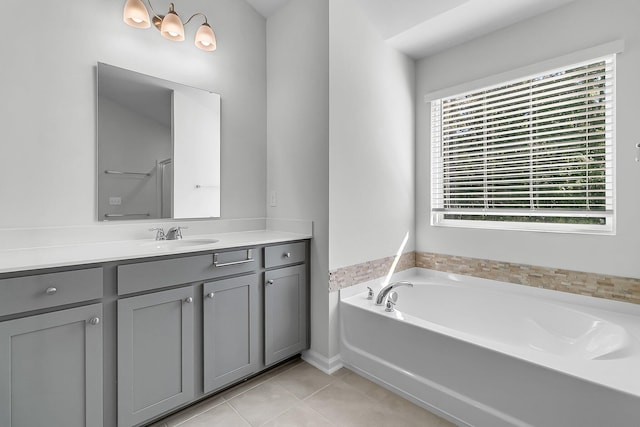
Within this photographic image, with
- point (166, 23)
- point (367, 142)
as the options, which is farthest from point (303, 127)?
point (166, 23)

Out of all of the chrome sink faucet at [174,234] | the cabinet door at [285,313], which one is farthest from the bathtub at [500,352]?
the chrome sink faucet at [174,234]

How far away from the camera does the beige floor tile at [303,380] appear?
1972 millimetres

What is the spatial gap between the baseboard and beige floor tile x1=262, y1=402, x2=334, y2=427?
0.41m

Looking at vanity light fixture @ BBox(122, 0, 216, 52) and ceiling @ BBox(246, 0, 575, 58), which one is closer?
vanity light fixture @ BBox(122, 0, 216, 52)

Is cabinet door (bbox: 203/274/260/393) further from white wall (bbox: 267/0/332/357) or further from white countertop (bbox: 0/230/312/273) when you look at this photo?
white wall (bbox: 267/0/332/357)

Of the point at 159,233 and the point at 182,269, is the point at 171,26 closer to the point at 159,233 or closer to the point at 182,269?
the point at 159,233

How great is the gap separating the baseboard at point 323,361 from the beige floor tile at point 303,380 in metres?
0.03

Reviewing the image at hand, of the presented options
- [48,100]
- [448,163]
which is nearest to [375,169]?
[448,163]

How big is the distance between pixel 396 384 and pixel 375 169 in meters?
1.53

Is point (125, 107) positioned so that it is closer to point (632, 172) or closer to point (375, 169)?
point (375, 169)

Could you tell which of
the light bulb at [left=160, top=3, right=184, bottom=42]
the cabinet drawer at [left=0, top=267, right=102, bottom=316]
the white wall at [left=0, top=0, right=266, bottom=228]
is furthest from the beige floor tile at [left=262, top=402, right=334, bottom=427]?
the light bulb at [left=160, top=3, right=184, bottom=42]

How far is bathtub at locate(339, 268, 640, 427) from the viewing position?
1.28m

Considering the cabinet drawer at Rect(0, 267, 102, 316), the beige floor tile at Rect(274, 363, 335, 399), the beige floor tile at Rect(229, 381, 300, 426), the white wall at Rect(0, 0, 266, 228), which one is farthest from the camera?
the beige floor tile at Rect(274, 363, 335, 399)

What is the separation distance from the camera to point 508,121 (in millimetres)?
2457
